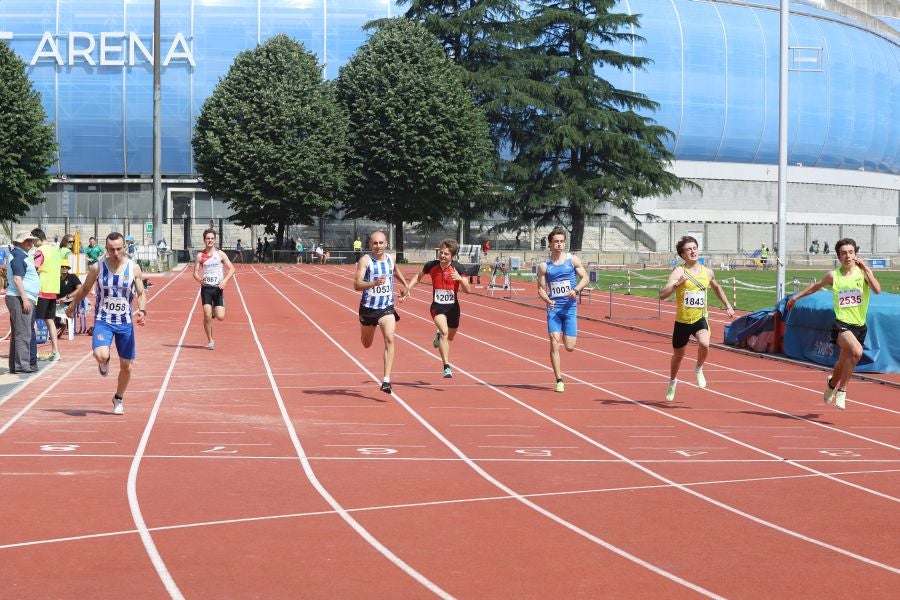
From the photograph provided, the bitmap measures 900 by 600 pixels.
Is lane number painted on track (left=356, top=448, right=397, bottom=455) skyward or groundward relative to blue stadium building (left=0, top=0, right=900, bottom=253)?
groundward

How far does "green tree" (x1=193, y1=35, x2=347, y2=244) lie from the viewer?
6256cm

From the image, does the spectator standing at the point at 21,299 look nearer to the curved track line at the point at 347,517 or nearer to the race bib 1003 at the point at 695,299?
the curved track line at the point at 347,517

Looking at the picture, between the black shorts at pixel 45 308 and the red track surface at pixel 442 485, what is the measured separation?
0.80m

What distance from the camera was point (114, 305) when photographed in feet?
39.4

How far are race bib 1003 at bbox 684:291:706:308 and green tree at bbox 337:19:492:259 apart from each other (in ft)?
162

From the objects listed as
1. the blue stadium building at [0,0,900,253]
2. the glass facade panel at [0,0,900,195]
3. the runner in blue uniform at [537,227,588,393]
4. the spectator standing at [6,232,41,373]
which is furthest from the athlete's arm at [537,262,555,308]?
the glass facade panel at [0,0,900,195]

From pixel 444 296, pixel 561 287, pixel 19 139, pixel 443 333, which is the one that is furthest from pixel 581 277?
pixel 19 139

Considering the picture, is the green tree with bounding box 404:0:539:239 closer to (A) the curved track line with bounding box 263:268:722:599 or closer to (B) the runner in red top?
(B) the runner in red top

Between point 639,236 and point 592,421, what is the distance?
7118cm

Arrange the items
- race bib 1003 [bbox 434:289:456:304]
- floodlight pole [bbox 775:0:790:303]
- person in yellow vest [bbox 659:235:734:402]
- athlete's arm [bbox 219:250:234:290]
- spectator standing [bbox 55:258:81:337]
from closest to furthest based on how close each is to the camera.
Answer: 1. person in yellow vest [bbox 659:235:734:402]
2. race bib 1003 [bbox 434:289:456:304]
3. athlete's arm [bbox 219:250:234:290]
4. spectator standing [bbox 55:258:81:337]
5. floodlight pole [bbox 775:0:790:303]

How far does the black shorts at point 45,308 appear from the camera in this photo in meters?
17.1

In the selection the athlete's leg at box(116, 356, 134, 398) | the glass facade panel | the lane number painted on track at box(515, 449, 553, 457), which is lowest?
the lane number painted on track at box(515, 449, 553, 457)

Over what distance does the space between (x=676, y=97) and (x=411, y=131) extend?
3325 cm

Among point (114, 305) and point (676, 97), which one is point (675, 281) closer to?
point (114, 305)
